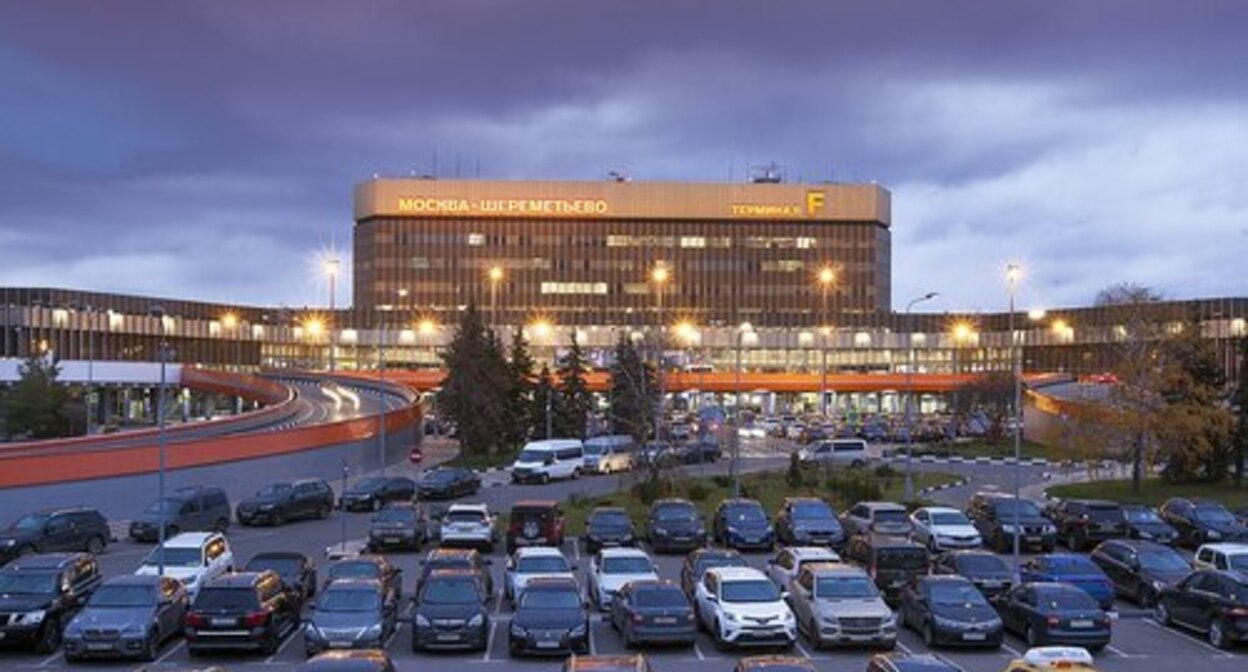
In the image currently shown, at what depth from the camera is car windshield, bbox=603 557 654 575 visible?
32.0 meters

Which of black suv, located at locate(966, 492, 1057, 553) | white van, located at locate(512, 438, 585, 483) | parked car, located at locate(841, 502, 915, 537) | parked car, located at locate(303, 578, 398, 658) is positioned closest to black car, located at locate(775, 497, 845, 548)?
parked car, located at locate(841, 502, 915, 537)

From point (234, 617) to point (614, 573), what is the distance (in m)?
9.07

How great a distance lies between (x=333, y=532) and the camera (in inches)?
1943

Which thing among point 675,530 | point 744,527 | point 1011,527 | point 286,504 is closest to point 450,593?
point 675,530

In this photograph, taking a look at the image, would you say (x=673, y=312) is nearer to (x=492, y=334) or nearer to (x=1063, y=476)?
(x=492, y=334)

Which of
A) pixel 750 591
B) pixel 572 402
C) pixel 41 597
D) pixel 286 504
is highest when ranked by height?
pixel 572 402

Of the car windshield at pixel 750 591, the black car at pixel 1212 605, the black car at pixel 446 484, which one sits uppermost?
the car windshield at pixel 750 591

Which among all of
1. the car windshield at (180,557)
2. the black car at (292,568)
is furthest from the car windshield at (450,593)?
the car windshield at (180,557)

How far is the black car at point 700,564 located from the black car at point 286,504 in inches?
875

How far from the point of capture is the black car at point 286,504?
50875 mm

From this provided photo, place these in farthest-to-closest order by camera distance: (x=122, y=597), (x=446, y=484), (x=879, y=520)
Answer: (x=446, y=484), (x=879, y=520), (x=122, y=597)

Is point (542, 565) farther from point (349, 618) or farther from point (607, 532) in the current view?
point (607, 532)

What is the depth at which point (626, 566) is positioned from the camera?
105ft

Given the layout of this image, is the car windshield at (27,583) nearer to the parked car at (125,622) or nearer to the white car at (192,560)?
the parked car at (125,622)
